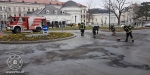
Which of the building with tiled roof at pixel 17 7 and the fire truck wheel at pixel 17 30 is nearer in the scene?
the fire truck wheel at pixel 17 30

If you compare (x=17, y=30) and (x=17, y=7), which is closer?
(x=17, y=30)

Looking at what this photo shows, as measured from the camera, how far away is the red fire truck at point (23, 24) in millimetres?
26609

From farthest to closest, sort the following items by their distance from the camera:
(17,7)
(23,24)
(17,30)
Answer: (17,7) → (23,24) → (17,30)

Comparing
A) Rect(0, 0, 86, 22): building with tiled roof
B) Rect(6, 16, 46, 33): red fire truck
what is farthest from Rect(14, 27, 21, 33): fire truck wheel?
Rect(0, 0, 86, 22): building with tiled roof

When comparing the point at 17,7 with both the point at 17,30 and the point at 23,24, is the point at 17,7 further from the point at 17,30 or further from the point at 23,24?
the point at 17,30

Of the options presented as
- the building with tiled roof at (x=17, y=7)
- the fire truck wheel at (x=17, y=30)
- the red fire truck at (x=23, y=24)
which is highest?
the building with tiled roof at (x=17, y=7)

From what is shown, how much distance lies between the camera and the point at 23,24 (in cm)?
2766

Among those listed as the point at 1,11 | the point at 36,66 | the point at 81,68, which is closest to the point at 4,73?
the point at 36,66

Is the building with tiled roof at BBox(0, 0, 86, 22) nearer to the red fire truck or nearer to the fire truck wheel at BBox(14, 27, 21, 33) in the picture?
the red fire truck

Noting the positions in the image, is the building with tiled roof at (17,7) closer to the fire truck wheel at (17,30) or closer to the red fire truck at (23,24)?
the red fire truck at (23,24)

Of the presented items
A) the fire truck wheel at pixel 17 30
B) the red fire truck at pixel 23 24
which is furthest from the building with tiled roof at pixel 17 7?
the fire truck wheel at pixel 17 30

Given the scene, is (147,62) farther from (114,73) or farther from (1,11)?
(1,11)

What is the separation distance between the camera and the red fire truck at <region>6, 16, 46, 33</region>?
2661cm

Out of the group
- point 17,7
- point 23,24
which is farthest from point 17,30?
point 17,7
